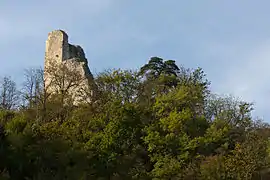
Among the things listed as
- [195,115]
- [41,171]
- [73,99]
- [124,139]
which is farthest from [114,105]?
[41,171]

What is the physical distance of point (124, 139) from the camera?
84.9 ft

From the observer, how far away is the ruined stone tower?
102ft

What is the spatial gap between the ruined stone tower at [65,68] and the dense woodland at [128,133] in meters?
0.15

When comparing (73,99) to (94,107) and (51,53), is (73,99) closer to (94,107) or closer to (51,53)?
(94,107)

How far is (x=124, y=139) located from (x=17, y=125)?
6.79 metres

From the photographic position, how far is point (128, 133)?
26.4 metres

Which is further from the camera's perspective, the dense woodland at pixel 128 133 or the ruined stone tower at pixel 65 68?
the ruined stone tower at pixel 65 68

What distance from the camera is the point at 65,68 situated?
3234 cm

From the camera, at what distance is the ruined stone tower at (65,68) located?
102ft

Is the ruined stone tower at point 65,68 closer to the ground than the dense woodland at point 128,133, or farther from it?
farther from it

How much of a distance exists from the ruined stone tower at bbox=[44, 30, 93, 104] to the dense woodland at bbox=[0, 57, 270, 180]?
15cm

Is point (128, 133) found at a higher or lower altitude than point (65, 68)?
lower

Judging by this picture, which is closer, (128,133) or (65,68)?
(128,133)

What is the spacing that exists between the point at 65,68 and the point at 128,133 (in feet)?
26.3
